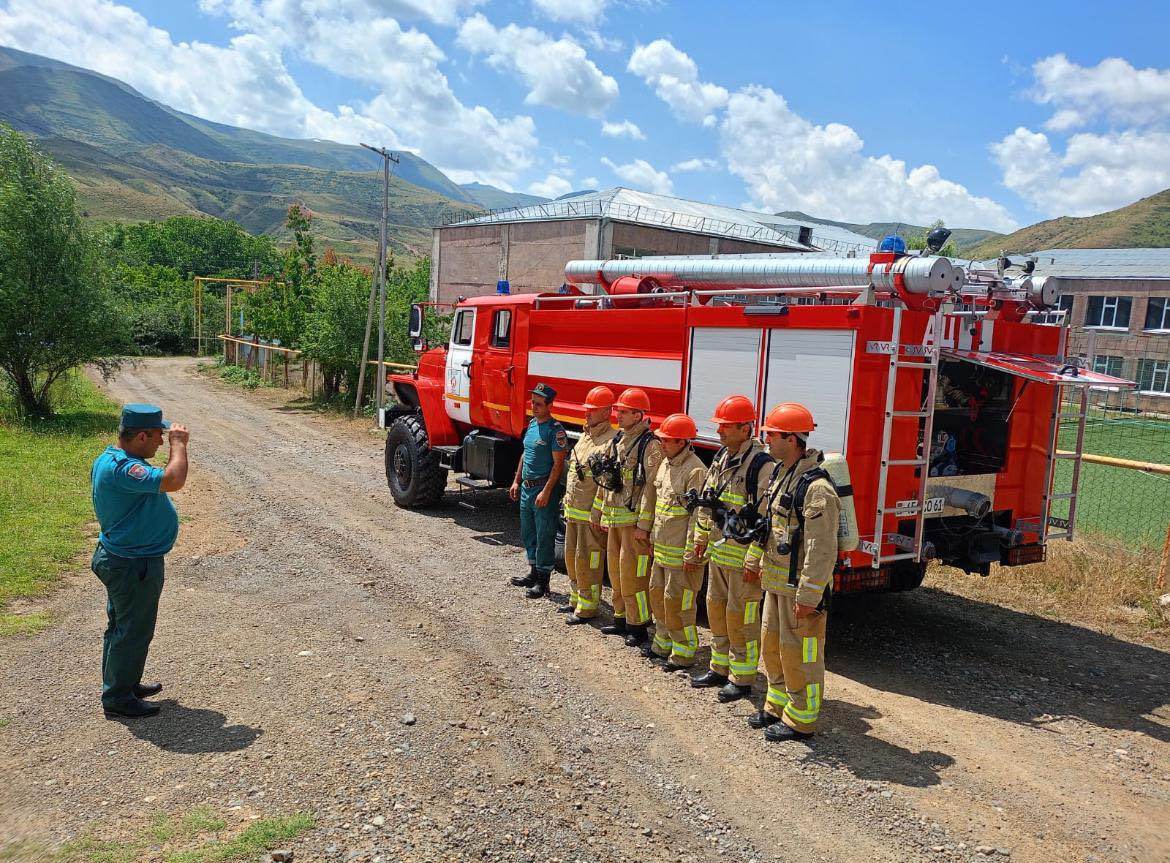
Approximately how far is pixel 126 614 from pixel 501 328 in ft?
19.4

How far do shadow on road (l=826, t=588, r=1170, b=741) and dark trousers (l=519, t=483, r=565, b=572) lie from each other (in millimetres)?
2572

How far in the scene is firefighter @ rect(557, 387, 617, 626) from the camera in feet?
22.6

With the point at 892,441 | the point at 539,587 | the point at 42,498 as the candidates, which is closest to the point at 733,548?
the point at 892,441

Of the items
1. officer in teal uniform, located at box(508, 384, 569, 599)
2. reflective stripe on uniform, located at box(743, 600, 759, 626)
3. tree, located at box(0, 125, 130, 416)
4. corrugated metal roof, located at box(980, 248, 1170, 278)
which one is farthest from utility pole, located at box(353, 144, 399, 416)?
corrugated metal roof, located at box(980, 248, 1170, 278)

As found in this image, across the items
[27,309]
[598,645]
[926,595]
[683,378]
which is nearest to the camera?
[598,645]

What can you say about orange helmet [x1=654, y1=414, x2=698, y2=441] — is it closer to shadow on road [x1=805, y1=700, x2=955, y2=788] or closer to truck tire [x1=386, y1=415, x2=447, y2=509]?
shadow on road [x1=805, y1=700, x2=955, y2=788]

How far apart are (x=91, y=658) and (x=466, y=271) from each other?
123 feet

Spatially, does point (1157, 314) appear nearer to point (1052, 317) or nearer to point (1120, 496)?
point (1120, 496)

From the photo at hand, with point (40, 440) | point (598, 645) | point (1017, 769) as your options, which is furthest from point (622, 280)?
point (40, 440)

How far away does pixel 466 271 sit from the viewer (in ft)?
138

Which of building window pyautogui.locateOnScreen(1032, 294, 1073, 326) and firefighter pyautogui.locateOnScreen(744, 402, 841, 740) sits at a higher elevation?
building window pyautogui.locateOnScreen(1032, 294, 1073, 326)

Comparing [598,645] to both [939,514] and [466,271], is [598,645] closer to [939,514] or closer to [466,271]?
[939,514]

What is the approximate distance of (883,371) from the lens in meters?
5.85

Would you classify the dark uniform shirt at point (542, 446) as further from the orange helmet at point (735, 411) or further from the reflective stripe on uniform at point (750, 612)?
the reflective stripe on uniform at point (750, 612)
